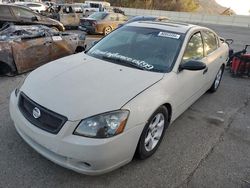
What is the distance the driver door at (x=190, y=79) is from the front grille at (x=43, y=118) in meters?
1.68

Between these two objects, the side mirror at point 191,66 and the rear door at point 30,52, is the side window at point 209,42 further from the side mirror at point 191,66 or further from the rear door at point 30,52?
the rear door at point 30,52

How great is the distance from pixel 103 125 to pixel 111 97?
0.36 m

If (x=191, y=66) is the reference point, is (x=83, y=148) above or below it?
below

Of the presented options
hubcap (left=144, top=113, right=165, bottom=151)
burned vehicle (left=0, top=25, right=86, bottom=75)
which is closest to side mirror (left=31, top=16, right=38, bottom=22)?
burned vehicle (left=0, top=25, right=86, bottom=75)

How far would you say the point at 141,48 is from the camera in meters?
3.89

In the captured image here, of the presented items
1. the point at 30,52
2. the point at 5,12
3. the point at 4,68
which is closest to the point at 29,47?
the point at 30,52

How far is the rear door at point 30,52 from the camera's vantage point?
233 inches

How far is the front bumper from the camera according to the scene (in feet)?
8.13

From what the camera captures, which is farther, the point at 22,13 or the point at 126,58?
the point at 22,13

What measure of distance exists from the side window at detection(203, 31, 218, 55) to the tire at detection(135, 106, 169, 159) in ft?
6.50

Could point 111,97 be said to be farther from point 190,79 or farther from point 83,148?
point 190,79

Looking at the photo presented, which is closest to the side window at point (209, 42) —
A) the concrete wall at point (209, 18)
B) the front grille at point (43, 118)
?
the front grille at point (43, 118)

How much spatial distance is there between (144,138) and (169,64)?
1.14 metres

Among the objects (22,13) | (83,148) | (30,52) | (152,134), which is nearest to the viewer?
(83,148)
